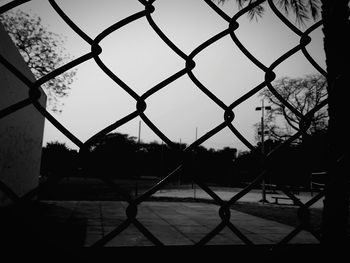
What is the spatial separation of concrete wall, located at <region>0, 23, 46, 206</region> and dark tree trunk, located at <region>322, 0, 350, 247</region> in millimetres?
7292

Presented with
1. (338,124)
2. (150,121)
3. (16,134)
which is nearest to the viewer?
(150,121)

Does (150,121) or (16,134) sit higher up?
(16,134)

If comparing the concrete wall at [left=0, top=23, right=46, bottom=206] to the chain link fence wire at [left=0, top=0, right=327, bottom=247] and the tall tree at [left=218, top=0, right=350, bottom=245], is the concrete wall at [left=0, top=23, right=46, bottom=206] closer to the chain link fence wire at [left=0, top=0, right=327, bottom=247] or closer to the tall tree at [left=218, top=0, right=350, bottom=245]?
the chain link fence wire at [left=0, top=0, right=327, bottom=247]

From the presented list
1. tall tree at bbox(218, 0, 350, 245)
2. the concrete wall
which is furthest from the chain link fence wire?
the concrete wall

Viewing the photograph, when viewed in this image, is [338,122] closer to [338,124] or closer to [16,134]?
[338,124]

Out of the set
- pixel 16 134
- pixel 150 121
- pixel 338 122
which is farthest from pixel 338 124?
pixel 16 134

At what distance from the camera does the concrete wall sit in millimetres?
6855

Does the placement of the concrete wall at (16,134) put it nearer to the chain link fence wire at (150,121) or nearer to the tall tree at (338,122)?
the chain link fence wire at (150,121)

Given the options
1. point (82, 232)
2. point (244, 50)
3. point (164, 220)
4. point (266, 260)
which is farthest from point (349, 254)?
point (164, 220)

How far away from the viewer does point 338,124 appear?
91 centimetres

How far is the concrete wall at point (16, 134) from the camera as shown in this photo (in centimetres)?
686

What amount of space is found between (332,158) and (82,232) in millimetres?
5073

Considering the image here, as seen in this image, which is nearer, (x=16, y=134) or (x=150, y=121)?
(x=150, y=121)

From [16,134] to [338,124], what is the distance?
30.4ft
